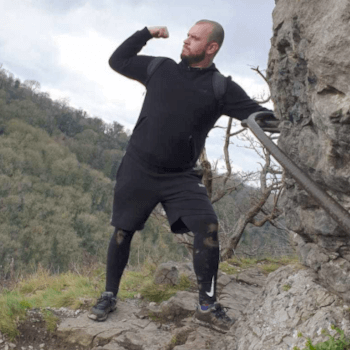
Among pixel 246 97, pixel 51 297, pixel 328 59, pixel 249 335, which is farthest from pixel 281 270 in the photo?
pixel 51 297

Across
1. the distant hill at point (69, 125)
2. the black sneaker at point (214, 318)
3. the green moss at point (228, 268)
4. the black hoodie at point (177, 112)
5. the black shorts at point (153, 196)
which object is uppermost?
the distant hill at point (69, 125)

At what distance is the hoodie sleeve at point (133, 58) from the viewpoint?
3.04 metres

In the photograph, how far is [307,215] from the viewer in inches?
90.7

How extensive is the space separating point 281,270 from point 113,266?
4.28ft

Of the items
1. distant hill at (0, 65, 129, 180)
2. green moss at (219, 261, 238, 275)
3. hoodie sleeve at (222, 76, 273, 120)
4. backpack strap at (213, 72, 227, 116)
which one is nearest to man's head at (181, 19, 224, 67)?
backpack strap at (213, 72, 227, 116)

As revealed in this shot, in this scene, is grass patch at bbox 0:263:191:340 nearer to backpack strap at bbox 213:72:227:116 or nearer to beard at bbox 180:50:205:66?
backpack strap at bbox 213:72:227:116

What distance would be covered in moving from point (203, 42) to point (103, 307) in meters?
2.15

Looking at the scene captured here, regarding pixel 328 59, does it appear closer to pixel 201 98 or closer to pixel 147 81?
pixel 201 98

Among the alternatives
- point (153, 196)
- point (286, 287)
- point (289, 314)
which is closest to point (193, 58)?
point (153, 196)

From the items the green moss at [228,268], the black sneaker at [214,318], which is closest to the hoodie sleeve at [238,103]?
the black sneaker at [214,318]

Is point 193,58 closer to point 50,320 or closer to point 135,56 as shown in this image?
point 135,56

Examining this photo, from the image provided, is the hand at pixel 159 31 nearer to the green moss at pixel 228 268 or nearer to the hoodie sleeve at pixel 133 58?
the hoodie sleeve at pixel 133 58

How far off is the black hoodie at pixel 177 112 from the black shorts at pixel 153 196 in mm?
73

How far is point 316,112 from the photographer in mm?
1835
